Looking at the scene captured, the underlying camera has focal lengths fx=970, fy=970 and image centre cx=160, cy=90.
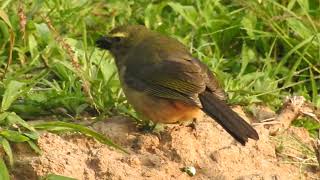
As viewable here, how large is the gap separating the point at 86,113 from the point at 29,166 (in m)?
1.06

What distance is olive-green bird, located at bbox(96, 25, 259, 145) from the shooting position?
586 cm

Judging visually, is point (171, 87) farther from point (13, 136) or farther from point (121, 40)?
point (13, 136)

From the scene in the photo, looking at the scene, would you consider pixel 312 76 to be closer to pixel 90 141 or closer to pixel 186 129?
pixel 186 129

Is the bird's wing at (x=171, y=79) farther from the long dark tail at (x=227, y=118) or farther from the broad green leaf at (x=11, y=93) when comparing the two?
the broad green leaf at (x=11, y=93)

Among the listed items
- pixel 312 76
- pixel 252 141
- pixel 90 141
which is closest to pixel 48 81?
pixel 90 141

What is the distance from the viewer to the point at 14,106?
238 inches

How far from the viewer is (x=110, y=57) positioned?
7168 mm

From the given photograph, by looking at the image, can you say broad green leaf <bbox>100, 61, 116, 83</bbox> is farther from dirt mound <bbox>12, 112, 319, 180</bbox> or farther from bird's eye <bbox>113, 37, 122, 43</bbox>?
dirt mound <bbox>12, 112, 319, 180</bbox>

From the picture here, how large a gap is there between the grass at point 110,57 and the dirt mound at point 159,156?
376mm

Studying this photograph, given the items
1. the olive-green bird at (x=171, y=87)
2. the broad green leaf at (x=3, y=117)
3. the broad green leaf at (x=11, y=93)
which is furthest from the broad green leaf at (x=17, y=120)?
the olive-green bird at (x=171, y=87)

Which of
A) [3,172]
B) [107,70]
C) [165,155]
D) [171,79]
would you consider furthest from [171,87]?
[3,172]

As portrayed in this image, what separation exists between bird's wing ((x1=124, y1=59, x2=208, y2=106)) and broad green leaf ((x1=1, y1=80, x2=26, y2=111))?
685 millimetres

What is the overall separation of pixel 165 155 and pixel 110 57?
1568 mm

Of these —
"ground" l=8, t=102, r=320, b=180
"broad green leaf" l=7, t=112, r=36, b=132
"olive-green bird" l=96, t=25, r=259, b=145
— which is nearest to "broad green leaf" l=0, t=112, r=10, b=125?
"broad green leaf" l=7, t=112, r=36, b=132
